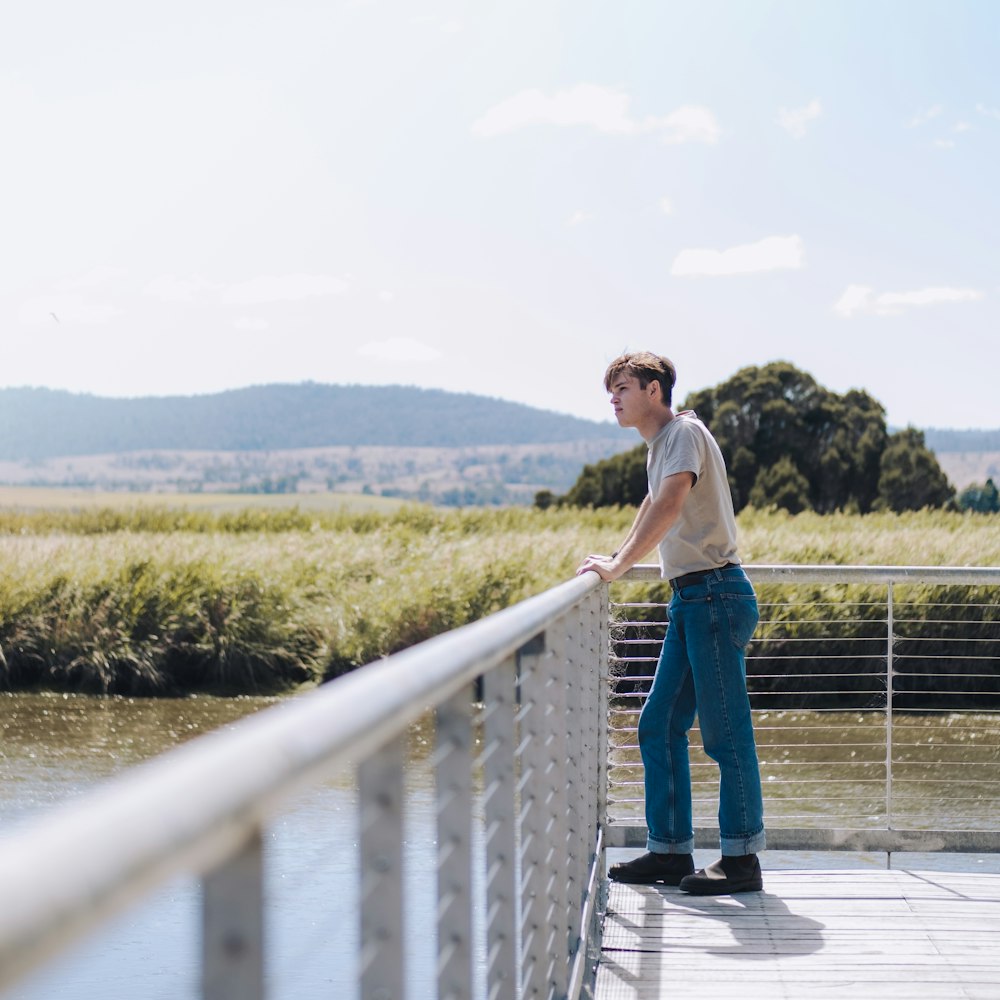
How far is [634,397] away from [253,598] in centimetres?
968

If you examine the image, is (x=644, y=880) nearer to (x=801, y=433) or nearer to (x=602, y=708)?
(x=602, y=708)

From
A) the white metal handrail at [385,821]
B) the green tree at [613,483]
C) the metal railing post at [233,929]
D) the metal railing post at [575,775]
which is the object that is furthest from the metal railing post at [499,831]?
the green tree at [613,483]

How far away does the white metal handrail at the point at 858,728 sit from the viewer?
5.07m

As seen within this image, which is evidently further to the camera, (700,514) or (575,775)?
(700,514)

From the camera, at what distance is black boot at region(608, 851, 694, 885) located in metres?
4.63

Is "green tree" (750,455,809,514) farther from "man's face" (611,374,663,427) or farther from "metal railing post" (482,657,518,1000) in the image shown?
"metal railing post" (482,657,518,1000)

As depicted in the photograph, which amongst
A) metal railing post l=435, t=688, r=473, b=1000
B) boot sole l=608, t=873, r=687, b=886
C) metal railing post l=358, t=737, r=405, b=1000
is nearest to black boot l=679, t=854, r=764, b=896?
boot sole l=608, t=873, r=687, b=886

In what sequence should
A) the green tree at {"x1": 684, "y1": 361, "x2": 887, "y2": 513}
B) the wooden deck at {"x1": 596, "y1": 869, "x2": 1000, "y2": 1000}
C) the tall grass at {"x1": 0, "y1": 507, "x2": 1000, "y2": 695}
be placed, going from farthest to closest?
the green tree at {"x1": 684, "y1": 361, "x2": 887, "y2": 513} < the tall grass at {"x1": 0, "y1": 507, "x2": 1000, "y2": 695} < the wooden deck at {"x1": 596, "y1": 869, "x2": 1000, "y2": 1000}

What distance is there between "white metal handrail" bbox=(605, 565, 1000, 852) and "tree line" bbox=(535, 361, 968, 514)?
87.9 ft

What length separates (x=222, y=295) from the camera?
179 m

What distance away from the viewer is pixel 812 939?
13.5ft

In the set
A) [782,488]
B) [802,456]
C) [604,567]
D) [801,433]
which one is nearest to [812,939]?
[604,567]

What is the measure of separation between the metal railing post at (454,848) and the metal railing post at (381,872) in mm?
336

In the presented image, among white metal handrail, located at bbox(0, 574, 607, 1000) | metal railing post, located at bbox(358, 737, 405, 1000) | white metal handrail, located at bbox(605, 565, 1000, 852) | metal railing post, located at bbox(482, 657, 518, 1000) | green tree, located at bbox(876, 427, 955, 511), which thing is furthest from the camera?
green tree, located at bbox(876, 427, 955, 511)
